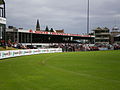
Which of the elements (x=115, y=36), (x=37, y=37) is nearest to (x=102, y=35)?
(x=115, y=36)

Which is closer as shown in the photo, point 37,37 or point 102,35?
point 37,37

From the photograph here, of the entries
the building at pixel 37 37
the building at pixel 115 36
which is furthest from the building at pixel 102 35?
the building at pixel 37 37

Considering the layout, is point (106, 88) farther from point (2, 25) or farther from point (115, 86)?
point (2, 25)

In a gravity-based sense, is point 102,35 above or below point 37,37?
above

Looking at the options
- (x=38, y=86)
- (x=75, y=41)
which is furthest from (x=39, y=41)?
(x=38, y=86)

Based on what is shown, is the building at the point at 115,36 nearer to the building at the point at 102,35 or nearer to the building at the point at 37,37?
the building at the point at 102,35

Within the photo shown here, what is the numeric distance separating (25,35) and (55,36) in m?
16.2

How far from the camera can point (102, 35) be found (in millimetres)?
121500

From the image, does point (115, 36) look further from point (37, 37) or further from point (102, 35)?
point (37, 37)

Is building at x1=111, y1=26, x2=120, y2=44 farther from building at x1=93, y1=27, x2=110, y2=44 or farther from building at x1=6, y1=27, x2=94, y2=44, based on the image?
building at x1=6, y1=27, x2=94, y2=44

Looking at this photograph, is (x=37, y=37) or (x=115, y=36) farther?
(x=115, y=36)

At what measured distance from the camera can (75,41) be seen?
86.5 meters

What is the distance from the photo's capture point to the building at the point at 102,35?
120 m

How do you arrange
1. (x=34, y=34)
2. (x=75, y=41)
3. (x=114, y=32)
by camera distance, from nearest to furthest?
(x=34, y=34), (x=75, y=41), (x=114, y=32)
